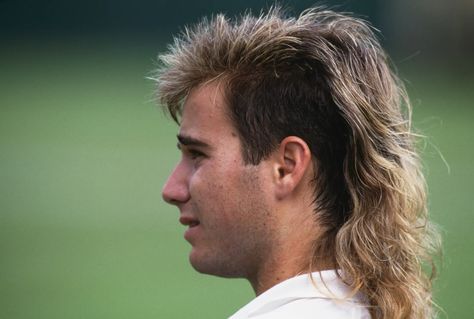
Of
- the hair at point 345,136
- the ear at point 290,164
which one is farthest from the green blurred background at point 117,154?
the ear at point 290,164

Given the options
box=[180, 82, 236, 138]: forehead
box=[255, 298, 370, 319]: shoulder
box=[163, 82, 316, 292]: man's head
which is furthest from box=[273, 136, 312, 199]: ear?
box=[255, 298, 370, 319]: shoulder

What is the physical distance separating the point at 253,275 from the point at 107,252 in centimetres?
238

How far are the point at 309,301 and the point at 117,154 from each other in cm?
266

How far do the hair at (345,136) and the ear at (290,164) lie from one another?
2cm

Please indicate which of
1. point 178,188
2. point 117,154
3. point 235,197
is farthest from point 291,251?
point 117,154

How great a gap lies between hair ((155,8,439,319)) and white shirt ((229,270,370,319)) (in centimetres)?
3

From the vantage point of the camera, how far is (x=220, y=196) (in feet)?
5.28

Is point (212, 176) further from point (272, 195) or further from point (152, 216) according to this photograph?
point (152, 216)

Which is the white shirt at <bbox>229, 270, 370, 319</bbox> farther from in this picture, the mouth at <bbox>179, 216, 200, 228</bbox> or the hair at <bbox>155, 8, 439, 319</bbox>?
the mouth at <bbox>179, 216, 200, 228</bbox>

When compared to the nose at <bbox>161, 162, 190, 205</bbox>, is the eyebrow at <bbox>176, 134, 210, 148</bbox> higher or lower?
higher

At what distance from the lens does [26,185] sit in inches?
161

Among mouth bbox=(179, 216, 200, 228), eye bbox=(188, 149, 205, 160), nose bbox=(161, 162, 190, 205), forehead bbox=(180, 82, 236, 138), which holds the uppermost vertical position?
forehead bbox=(180, 82, 236, 138)

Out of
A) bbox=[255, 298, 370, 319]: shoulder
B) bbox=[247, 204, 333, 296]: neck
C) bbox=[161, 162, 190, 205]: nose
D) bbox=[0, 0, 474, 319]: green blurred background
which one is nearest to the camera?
bbox=[255, 298, 370, 319]: shoulder

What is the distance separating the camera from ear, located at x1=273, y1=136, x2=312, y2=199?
5.13 ft
